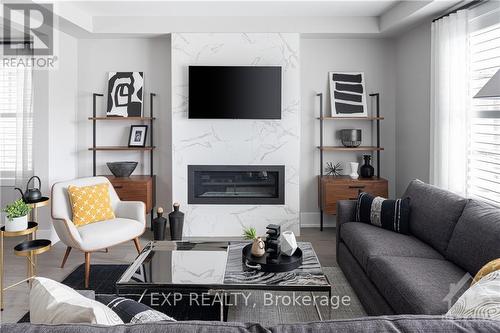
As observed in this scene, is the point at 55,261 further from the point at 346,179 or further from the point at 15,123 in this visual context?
the point at 346,179

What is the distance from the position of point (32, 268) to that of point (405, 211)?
10.3ft

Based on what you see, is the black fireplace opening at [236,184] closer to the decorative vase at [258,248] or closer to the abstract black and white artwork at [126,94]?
the abstract black and white artwork at [126,94]

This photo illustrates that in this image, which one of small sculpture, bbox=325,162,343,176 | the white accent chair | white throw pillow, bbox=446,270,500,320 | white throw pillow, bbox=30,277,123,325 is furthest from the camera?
small sculpture, bbox=325,162,343,176

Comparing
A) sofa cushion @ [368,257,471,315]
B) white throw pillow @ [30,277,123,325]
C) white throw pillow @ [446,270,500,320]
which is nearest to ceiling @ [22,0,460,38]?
sofa cushion @ [368,257,471,315]

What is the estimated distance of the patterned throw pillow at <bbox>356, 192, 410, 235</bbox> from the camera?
10.5 ft

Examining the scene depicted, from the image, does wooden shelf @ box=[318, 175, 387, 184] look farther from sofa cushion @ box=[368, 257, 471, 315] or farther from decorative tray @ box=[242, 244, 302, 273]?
sofa cushion @ box=[368, 257, 471, 315]

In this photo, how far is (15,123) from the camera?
5.05 meters

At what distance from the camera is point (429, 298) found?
6.39 feet

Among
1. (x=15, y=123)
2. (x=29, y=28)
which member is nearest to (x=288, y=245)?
(x=29, y=28)

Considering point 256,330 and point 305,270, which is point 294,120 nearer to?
point 305,270

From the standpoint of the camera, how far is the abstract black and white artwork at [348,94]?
199 inches

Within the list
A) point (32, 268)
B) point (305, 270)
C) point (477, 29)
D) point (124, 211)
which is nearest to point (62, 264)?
point (32, 268)

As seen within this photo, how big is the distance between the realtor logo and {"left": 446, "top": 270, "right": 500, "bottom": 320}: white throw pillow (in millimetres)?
4331

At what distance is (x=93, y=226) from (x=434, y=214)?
2.91m
